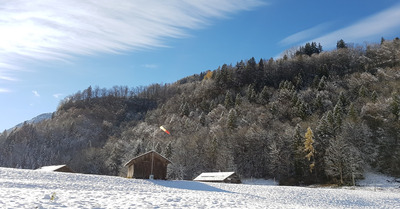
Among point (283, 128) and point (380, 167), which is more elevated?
point (283, 128)

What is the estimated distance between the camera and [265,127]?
72000 millimetres

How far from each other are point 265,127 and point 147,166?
43.5m

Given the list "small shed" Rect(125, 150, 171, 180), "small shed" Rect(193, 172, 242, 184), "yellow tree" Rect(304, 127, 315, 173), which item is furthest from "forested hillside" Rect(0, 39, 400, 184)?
"small shed" Rect(193, 172, 242, 184)

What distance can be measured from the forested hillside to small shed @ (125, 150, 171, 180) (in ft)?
7.50

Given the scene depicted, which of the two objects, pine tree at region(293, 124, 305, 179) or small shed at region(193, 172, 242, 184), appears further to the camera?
pine tree at region(293, 124, 305, 179)

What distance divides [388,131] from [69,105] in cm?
14598

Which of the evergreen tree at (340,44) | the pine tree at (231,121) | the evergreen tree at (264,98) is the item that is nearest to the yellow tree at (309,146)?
the pine tree at (231,121)

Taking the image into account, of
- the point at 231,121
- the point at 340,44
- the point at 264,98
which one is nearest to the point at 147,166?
the point at 231,121

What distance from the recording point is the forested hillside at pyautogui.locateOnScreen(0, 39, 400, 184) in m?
56.3

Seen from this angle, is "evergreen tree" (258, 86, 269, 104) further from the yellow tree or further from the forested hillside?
the yellow tree

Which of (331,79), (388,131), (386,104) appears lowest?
(388,131)

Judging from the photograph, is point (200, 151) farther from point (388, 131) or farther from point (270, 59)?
point (270, 59)

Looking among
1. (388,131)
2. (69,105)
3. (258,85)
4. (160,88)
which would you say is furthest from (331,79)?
(69,105)

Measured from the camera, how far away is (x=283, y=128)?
67.2 metres
